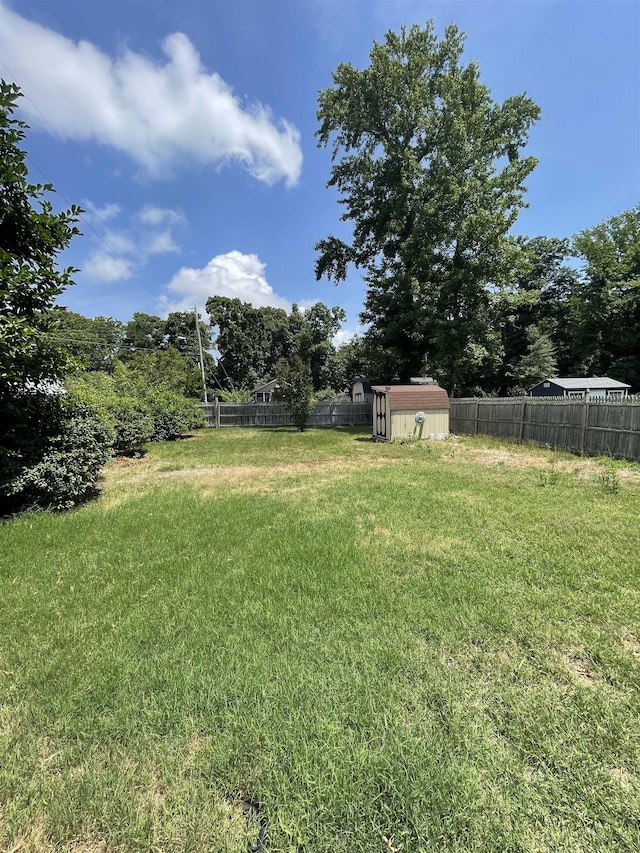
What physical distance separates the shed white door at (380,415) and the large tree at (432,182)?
457cm

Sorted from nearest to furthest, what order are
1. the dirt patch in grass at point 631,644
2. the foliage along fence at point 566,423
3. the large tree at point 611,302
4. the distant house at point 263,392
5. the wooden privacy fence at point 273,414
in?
the dirt patch in grass at point 631,644 < the foliage along fence at point 566,423 < the wooden privacy fence at point 273,414 < the large tree at point 611,302 < the distant house at point 263,392

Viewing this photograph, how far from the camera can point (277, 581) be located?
322 cm

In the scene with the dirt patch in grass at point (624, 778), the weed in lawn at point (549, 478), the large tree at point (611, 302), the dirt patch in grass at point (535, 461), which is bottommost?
the dirt patch in grass at point (535, 461)

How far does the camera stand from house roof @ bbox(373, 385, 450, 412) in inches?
507

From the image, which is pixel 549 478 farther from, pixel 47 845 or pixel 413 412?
pixel 47 845

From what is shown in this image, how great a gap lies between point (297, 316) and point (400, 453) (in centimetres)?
3685

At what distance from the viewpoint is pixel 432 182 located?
1634cm

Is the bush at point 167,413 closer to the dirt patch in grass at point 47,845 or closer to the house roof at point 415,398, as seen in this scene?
the house roof at point 415,398

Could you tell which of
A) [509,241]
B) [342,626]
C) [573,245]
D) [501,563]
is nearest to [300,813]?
[342,626]

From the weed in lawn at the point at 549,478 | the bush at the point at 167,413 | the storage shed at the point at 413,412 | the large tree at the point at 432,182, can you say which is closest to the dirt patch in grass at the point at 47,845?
the weed in lawn at the point at 549,478

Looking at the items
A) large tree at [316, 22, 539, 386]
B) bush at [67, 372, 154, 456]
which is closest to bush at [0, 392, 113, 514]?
bush at [67, 372, 154, 456]

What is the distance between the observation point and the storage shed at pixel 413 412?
12.8m

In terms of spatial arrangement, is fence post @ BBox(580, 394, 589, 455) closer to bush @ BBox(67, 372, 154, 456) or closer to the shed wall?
the shed wall

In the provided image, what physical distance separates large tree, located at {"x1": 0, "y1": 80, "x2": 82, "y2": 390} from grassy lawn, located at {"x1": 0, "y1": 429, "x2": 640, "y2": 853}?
6.98ft
